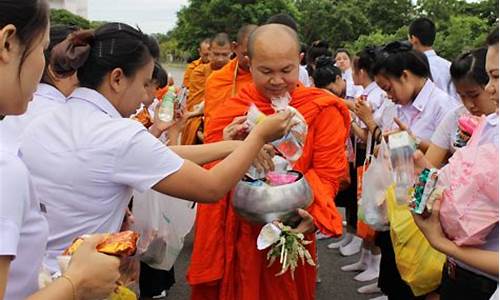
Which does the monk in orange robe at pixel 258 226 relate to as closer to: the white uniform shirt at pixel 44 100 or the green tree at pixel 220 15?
the white uniform shirt at pixel 44 100

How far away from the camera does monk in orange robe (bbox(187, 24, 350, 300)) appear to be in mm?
2656

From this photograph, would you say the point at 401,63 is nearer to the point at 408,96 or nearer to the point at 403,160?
the point at 408,96

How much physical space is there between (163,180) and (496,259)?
1.07 metres

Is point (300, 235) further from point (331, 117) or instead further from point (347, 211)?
point (347, 211)

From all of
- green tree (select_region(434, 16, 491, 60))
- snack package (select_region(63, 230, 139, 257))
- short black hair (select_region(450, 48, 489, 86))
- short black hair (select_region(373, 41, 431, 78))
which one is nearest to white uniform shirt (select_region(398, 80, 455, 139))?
short black hair (select_region(373, 41, 431, 78))

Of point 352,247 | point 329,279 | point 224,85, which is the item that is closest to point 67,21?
point 224,85

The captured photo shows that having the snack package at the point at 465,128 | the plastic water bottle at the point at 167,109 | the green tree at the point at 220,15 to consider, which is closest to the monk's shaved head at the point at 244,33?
the plastic water bottle at the point at 167,109

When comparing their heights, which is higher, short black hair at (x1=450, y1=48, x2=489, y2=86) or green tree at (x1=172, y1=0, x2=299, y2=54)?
short black hair at (x1=450, y1=48, x2=489, y2=86)

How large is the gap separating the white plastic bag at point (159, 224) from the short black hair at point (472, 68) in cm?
165

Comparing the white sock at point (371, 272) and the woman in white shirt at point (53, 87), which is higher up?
the woman in white shirt at point (53, 87)

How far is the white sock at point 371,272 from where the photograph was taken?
4570mm

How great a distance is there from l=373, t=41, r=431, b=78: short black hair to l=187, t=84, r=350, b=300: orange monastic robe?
881 mm

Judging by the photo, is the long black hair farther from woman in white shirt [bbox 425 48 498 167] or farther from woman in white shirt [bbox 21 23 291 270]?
woman in white shirt [bbox 425 48 498 167]

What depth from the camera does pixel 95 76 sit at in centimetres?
186
